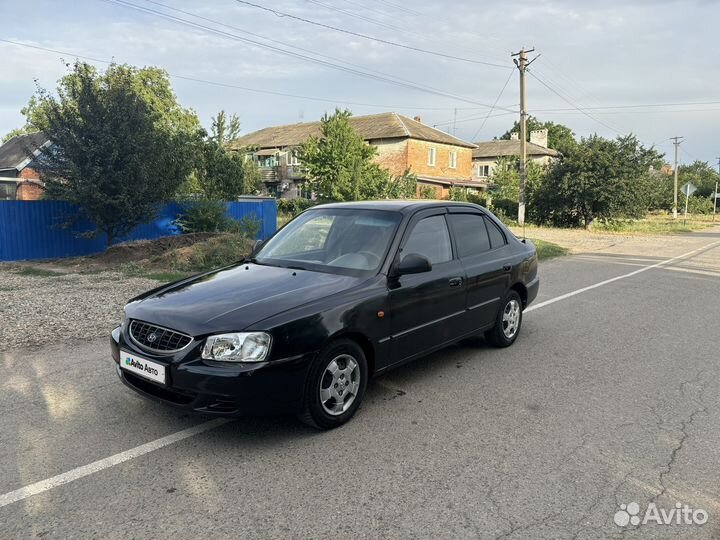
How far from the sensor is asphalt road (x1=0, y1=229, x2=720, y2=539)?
273 centimetres

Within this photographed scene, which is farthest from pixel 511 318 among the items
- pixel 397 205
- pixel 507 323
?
pixel 397 205

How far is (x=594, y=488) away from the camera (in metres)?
3.07

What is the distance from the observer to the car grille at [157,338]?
11.2 feet

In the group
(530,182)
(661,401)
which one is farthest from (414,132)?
(661,401)

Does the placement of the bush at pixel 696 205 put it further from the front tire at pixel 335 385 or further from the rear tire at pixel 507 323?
the front tire at pixel 335 385

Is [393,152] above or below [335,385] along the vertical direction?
above

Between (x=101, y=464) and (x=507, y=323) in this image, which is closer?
(x=101, y=464)

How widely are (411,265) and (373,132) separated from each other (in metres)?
42.6

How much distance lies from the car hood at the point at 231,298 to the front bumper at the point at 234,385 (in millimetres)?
229

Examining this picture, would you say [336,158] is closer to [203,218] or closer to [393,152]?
[393,152]

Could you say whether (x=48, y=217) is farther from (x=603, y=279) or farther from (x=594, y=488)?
(x=594, y=488)

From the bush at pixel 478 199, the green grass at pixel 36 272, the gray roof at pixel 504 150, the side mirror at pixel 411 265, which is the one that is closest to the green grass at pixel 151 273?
the green grass at pixel 36 272

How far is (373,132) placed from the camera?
148ft

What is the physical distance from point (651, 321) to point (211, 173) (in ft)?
71.6
